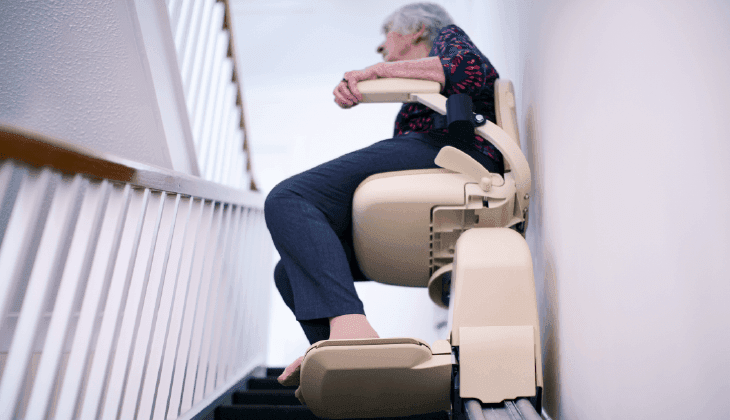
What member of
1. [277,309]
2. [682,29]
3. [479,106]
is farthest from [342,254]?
[277,309]

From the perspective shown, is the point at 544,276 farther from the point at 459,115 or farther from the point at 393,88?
the point at 393,88

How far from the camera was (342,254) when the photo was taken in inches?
32.6

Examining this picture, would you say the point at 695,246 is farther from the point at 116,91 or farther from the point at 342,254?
the point at 116,91

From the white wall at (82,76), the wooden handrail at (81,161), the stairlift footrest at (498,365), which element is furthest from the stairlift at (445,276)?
the white wall at (82,76)

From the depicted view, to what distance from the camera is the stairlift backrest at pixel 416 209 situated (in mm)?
836

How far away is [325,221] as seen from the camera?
87cm

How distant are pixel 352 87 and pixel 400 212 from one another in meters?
0.27

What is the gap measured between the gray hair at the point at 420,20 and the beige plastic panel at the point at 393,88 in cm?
35

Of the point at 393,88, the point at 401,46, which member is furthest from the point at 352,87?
the point at 401,46

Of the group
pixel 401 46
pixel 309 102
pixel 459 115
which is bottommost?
pixel 459 115

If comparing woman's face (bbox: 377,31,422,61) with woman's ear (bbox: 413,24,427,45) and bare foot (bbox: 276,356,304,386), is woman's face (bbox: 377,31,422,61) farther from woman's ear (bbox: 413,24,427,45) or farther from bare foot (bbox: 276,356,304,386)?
bare foot (bbox: 276,356,304,386)

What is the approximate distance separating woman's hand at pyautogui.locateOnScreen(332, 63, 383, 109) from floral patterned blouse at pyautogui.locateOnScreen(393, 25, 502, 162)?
15 centimetres

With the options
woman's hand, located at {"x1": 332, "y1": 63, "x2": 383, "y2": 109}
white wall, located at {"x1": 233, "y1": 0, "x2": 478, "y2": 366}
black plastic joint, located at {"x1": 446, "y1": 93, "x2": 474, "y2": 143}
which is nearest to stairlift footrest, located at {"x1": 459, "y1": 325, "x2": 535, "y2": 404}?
black plastic joint, located at {"x1": 446, "y1": 93, "x2": 474, "y2": 143}

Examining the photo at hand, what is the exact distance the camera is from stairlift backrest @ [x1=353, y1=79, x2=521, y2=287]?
0.84 meters
